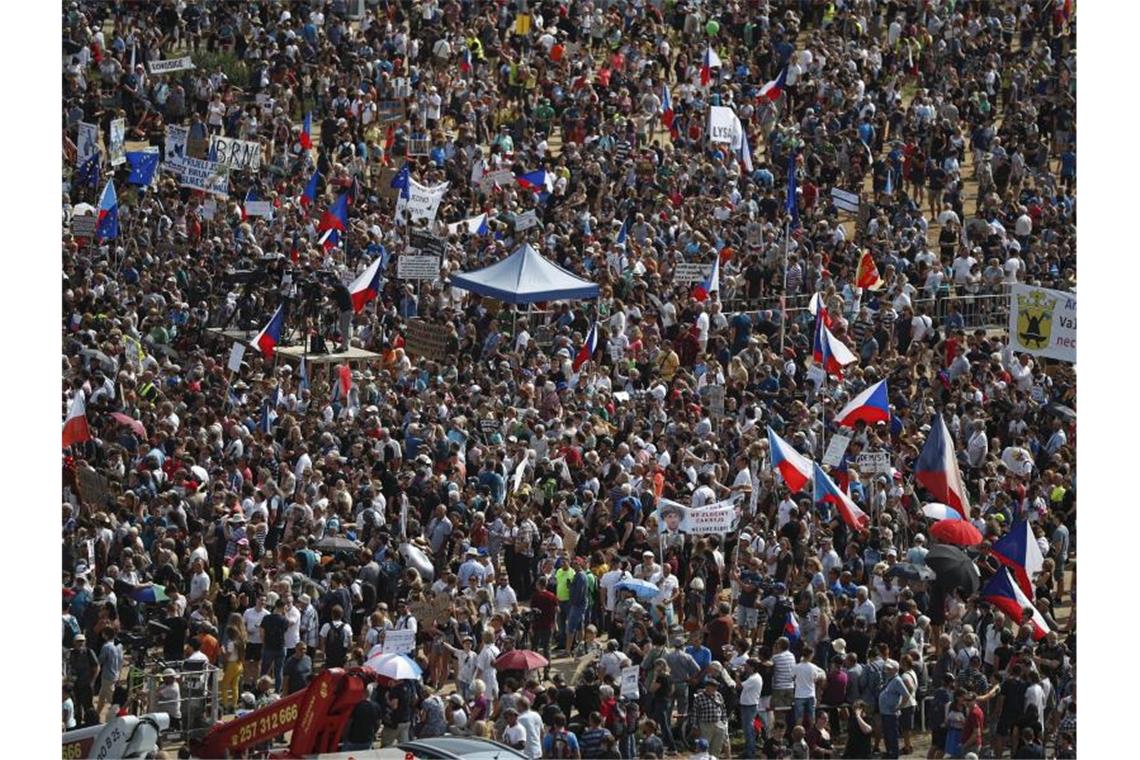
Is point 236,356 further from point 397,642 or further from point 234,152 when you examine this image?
point 397,642

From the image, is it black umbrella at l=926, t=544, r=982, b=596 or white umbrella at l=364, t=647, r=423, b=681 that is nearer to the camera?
white umbrella at l=364, t=647, r=423, b=681

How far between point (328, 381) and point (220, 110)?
11695 millimetres

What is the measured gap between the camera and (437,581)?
24734mm

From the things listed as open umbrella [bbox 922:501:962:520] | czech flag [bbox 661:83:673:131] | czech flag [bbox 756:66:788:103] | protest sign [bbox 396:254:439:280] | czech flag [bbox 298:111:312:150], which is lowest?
open umbrella [bbox 922:501:962:520]

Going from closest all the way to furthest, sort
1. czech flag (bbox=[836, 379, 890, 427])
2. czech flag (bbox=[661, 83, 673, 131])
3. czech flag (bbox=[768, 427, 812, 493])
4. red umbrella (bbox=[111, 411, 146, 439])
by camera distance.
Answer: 1. czech flag (bbox=[768, 427, 812, 493])
2. czech flag (bbox=[836, 379, 890, 427])
3. red umbrella (bbox=[111, 411, 146, 439])
4. czech flag (bbox=[661, 83, 673, 131])

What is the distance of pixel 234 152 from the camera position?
38.9 meters

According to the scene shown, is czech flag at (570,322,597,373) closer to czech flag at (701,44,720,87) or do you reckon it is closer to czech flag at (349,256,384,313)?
czech flag at (349,256,384,313)

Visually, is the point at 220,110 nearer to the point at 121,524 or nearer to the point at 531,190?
the point at 531,190

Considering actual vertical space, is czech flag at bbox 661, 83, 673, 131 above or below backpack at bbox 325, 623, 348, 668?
above

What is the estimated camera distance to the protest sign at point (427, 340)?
33.2 m

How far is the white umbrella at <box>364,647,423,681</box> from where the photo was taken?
73.6ft

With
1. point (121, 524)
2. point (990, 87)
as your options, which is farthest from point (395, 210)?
point (121, 524)

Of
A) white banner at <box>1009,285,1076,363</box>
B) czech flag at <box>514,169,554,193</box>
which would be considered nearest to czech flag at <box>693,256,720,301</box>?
czech flag at <box>514,169,554,193</box>

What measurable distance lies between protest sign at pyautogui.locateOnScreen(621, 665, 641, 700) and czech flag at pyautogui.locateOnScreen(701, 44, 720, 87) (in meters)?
22.3
